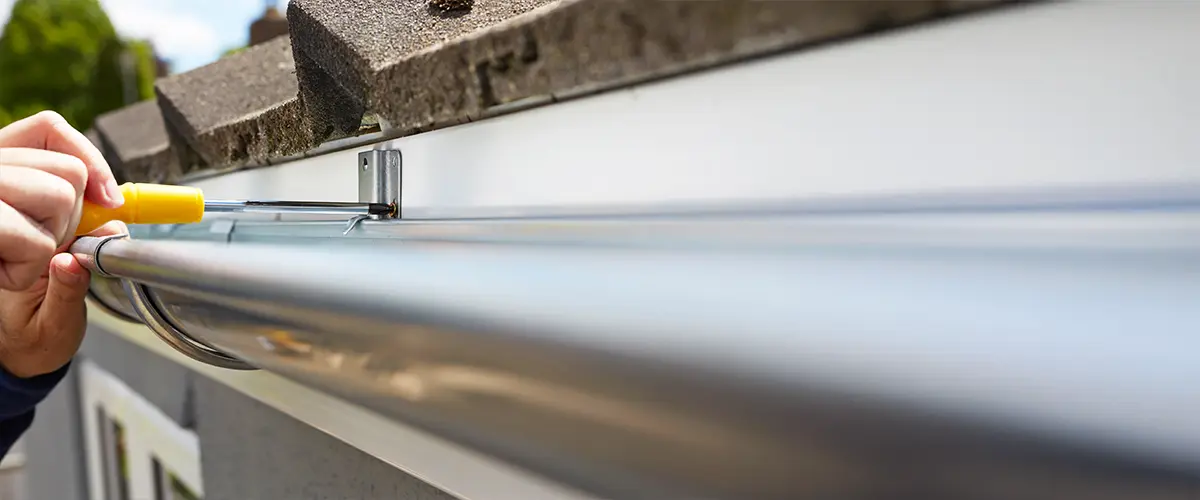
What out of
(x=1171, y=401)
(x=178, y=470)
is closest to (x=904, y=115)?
(x=1171, y=401)

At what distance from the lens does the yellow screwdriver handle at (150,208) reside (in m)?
0.57

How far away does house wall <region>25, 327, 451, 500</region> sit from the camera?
79cm

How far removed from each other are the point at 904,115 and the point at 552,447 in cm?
21

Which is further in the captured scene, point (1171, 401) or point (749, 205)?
point (749, 205)

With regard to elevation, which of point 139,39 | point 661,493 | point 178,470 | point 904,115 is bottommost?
point 178,470

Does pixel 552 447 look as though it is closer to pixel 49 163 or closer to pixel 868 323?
pixel 868 323

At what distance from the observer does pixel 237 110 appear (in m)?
1.02

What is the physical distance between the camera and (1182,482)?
5.9 inches

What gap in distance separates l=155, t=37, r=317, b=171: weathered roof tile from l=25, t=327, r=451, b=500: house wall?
0.31 meters

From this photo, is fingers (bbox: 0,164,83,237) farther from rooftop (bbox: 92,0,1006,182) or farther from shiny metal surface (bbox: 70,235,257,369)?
rooftop (bbox: 92,0,1006,182)

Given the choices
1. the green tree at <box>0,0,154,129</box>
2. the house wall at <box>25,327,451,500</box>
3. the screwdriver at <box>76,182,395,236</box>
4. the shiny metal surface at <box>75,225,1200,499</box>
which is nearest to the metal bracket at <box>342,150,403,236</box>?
the screwdriver at <box>76,182,395,236</box>

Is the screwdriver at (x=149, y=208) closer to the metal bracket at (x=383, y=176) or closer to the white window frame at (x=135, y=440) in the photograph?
the metal bracket at (x=383, y=176)

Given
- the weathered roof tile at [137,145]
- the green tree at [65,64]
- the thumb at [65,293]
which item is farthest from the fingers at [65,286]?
the green tree at [65,64]

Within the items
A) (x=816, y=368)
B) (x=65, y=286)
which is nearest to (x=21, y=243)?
(x=65, y=286)
